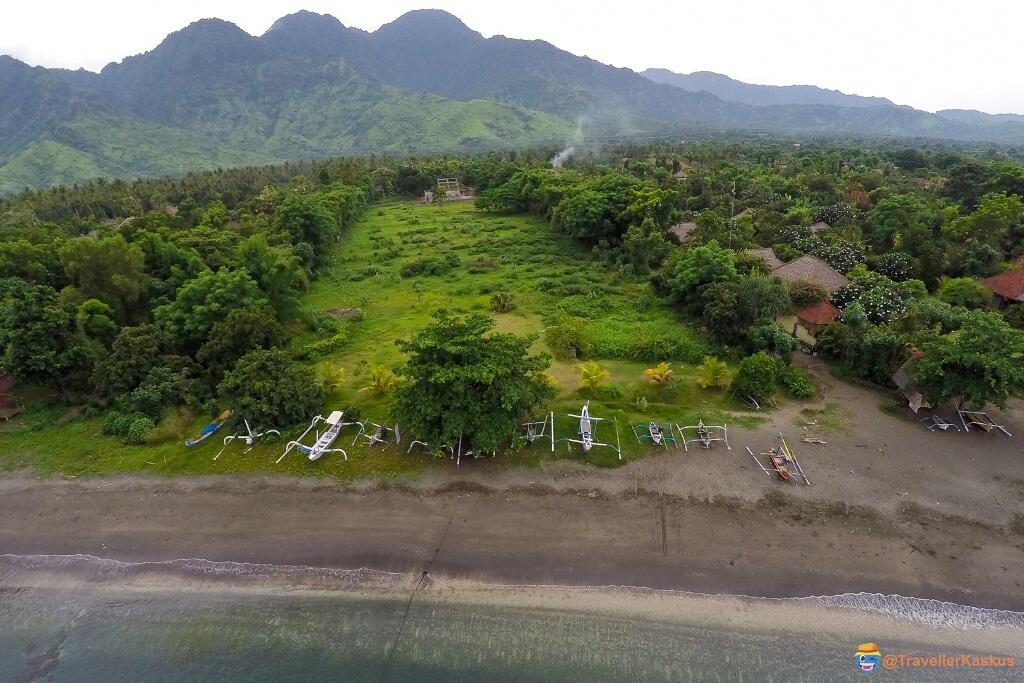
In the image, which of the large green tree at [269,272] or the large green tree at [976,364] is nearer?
the large green tree at [976,364]

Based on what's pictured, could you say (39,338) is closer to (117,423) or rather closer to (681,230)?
(117,423)

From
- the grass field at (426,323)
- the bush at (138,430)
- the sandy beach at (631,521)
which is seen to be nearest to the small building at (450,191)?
the grass field at (426,323)

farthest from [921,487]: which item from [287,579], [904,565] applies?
[287,579]

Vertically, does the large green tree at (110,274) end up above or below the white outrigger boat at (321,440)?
above

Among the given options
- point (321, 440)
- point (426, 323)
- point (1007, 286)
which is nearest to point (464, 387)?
point (321, 440)

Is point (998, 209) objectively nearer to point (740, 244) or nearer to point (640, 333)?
point (740, 244)

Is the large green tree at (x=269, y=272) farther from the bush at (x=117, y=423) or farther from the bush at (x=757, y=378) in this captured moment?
the bush at (x=757, y=378)
